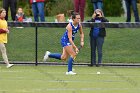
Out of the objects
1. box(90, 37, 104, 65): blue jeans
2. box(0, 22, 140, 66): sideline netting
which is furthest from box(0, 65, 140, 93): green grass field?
box(0, 22, 140, 66): sideline netting

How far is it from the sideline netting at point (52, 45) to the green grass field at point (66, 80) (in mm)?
1047

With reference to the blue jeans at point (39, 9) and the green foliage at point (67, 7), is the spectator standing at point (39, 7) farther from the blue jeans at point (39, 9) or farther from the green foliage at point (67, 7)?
the green foliage at point (67, 7)

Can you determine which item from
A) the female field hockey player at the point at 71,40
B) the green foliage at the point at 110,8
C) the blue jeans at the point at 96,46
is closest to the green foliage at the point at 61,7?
the green foliage at the point at 110,8

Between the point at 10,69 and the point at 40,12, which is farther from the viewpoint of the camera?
the point at 40,12

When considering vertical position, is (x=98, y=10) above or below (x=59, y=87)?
above

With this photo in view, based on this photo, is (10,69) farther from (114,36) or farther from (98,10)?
(114,36)

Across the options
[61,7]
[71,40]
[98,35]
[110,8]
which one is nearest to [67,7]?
[61,7]

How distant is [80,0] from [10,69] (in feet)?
13.4

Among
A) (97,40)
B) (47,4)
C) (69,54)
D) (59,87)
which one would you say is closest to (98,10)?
(97,40)

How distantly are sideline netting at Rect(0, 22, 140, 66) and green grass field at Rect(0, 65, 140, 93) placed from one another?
3.44ft

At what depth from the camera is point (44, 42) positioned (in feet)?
68.5

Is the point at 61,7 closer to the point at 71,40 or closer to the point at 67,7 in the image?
the point at 67,7

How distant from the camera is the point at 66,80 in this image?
15.3 m

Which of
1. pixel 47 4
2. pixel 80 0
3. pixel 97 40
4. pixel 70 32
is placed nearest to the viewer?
pixel 70 32
